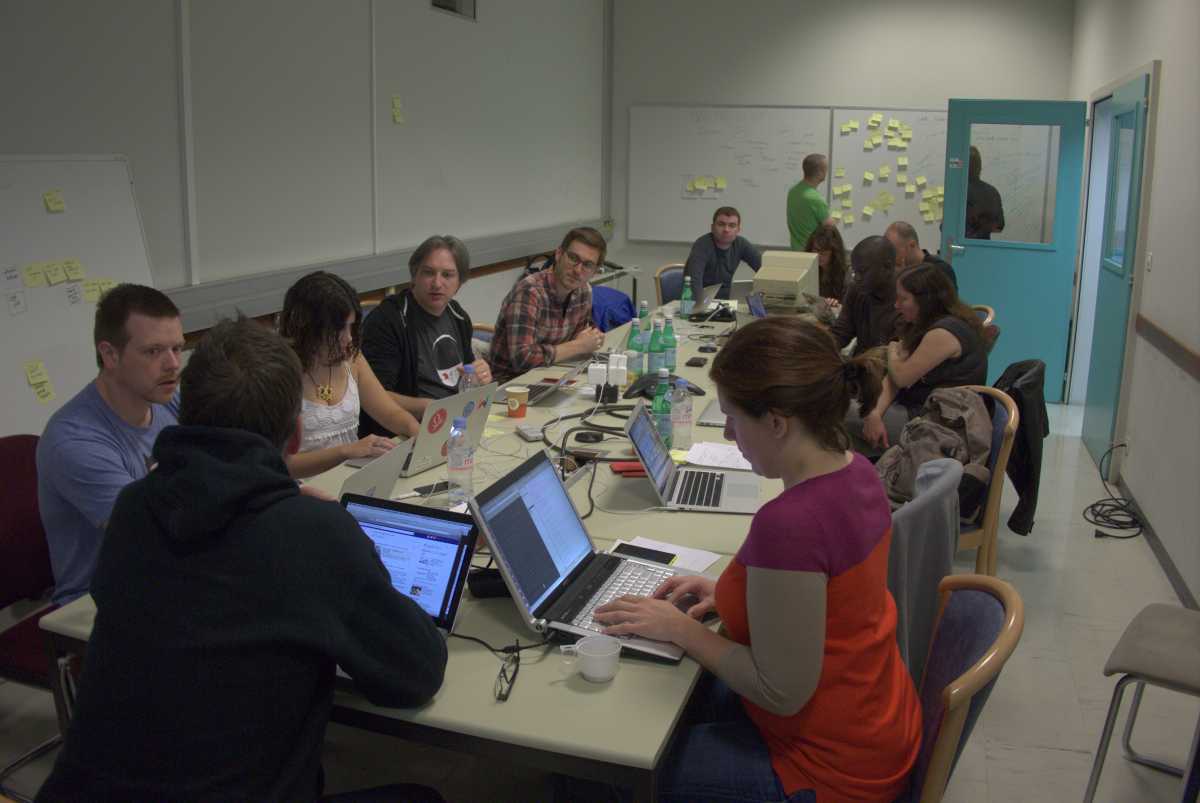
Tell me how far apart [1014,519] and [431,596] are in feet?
7.62

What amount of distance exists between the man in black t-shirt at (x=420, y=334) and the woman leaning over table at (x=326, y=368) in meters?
0.41

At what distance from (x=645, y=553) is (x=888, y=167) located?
653 cm

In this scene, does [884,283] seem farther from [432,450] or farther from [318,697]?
[318,697]

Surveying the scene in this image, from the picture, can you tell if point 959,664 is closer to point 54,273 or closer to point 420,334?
point 420,334

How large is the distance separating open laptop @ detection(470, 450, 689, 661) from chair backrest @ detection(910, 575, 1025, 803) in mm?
447

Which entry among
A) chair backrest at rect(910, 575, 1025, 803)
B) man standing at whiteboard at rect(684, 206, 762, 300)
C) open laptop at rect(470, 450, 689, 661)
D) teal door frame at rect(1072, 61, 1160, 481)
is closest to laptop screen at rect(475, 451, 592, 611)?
open laptop at rect(470, 450, 689, 661)

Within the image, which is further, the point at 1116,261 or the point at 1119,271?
the point at 1116,261

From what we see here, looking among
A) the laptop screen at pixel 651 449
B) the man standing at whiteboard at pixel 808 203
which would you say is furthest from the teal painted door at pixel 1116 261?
the laptop screen at pixel 651 449

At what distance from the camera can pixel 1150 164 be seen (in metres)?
4.78

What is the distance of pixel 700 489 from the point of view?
8.71ft

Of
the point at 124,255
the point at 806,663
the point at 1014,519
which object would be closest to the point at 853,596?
the point at 806,663

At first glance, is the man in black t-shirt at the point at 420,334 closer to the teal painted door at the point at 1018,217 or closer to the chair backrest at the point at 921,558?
the chair backrest at the point at 921,558

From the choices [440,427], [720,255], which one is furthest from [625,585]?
[720,255]

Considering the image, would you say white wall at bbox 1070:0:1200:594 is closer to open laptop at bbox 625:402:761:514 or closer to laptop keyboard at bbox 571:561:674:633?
open laptop at bbox 625:402:761:514
